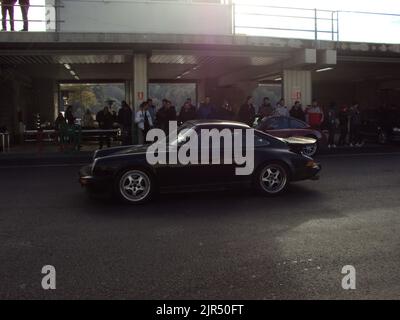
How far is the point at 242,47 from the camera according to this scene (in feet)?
55.8

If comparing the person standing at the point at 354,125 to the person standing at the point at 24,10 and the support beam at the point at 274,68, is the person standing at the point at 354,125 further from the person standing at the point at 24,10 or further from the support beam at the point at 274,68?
the person standing at the point at 24,10

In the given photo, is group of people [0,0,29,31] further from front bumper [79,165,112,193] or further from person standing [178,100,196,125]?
front bumper [79,165,112,193]

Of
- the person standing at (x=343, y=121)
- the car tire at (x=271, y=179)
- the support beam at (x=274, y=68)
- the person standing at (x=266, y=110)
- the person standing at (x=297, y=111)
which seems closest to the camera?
the car tire at (x=271, y=179)

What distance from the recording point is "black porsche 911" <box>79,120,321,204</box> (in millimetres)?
7863

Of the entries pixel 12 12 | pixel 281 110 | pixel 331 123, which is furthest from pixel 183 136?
pixel 331 123

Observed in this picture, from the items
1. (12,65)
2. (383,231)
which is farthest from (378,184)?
(12,65)

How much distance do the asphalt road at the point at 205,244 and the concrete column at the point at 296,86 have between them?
379 inches

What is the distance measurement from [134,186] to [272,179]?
94.1 inches

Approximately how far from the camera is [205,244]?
5762 mm

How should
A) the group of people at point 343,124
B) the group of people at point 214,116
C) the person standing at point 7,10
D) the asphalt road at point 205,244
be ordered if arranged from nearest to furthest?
1. the asphalt road at point 205,244
2. the person standing at point 7,10
3. the group of people at point 214,116
4. the group of people at point 343,124

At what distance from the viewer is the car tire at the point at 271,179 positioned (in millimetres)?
8547

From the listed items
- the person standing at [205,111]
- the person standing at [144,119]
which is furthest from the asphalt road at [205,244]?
the person standing at [205,111]

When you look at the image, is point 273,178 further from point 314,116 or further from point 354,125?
point 354,125
